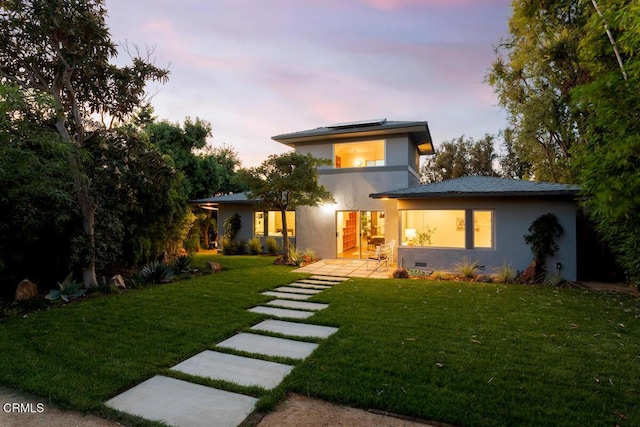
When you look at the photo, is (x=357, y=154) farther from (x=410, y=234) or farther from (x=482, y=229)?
(x=482, y=229)

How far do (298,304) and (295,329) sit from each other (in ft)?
5.12

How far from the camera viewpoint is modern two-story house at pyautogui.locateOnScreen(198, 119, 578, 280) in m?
10.1

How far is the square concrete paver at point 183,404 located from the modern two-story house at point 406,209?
867 centimetres

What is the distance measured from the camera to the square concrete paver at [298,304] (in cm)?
648

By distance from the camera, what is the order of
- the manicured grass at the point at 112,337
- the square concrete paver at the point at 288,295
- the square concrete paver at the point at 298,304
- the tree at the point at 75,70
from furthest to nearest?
1. the square concrete paver at the point at 288,295
2. the tree at the point at 75,70
3. the square concrete paver at the point at 298,304
4. the manicured grass at the point at 112,337

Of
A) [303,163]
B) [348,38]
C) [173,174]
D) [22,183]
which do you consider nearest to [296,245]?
[303,163]

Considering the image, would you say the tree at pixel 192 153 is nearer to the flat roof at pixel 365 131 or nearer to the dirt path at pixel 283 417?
the flat roof at pixel 365 131

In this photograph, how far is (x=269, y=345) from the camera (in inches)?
179

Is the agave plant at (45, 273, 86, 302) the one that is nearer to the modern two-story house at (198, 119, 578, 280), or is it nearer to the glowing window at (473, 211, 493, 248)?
the modern two-story house at (198, 119, 578, 280)

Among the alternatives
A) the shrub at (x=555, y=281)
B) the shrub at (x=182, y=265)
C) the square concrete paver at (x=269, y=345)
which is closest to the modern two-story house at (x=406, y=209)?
the shrub at (x=555, y=281)

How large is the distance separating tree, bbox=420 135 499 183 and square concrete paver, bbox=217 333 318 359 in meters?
26.7

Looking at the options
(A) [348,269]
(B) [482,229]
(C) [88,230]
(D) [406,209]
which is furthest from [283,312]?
(B) [482,229]

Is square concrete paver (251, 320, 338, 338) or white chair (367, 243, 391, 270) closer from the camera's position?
square concrete paver (251, 320, 338, 338)

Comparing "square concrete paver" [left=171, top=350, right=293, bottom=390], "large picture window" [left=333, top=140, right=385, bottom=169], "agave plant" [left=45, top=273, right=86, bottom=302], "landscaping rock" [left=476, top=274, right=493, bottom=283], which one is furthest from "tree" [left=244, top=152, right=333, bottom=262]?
"square concrete paver" [left=171, top=350, right=293, bottom=390]
